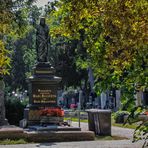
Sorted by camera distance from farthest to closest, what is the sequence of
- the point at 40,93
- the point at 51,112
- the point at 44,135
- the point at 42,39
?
1. the point at 42,39
2. the point at 40,93
3. the point at 51,112
4. the point at 44,135

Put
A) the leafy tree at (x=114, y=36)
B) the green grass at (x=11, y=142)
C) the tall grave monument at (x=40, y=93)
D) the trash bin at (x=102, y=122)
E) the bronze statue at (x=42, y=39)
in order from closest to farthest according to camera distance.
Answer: the leafy tree at (x=114, y=36) < the green grass at (x=11, y=142) < the trash bin at (x=102, y=122) < the tall grave monument at (x=40, y=93) < the bronze statue at (x=42, y=39)

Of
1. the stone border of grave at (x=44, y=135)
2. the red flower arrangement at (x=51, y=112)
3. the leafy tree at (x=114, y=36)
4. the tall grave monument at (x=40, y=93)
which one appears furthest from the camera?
the tall grave monument at (x=40, y=93)

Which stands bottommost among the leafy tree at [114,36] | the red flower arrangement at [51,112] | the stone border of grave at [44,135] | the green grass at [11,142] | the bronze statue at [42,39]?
the green grass at [11,142]

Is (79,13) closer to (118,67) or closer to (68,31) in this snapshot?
(68,31)

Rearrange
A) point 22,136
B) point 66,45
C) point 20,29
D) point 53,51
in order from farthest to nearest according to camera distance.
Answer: point 53,51 < point 66,45 < point 20,29 < point 22,136

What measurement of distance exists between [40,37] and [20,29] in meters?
1.36

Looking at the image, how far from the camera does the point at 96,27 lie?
742 centimetres

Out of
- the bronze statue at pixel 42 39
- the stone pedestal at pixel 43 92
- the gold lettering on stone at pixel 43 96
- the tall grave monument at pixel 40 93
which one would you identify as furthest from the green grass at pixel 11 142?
the bronze statue at pixel 42 39

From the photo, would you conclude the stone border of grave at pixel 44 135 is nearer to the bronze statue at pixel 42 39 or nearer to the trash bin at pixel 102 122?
the trash bin at pixel 102 122

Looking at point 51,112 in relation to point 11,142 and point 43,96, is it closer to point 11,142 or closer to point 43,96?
point 43,96

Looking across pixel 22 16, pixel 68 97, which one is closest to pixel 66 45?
pixel 22 16

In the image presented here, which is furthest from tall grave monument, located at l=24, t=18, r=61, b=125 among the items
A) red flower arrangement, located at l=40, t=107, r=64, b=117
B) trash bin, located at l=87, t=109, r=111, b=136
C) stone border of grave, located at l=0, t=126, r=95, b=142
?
stone border of grave, located at l=0, t=126, r=95, b=142

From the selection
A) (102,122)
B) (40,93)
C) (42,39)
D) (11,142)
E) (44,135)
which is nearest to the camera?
(11,142)

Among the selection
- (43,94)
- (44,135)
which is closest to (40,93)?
(43,94)
